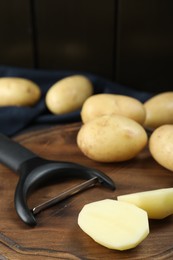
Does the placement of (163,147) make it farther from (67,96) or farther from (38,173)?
(67,96)

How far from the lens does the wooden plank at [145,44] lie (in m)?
0.94

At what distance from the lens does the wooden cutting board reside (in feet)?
1.46

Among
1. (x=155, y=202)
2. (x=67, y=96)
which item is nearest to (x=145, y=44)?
(x=67, y=96)

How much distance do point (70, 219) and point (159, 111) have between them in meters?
0.31

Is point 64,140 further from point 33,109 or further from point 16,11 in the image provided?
point 16,11

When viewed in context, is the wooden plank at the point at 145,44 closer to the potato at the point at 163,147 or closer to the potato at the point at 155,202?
the potato at the point at 163,147

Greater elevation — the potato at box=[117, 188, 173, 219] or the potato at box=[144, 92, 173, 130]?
the potato at box=[117, 188, 173, 219]

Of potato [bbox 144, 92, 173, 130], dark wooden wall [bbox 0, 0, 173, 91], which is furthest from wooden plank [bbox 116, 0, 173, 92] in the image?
potato [bbox 144, 92, 173, 130]

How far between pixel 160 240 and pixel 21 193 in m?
0.19

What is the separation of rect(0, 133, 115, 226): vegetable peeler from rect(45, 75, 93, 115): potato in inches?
8.2

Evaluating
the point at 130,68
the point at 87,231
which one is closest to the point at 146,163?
the point at 87,231

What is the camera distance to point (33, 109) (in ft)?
2.63

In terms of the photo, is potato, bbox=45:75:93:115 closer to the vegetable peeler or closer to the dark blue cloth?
the dark blue cloth

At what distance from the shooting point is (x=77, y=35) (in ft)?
3.31
